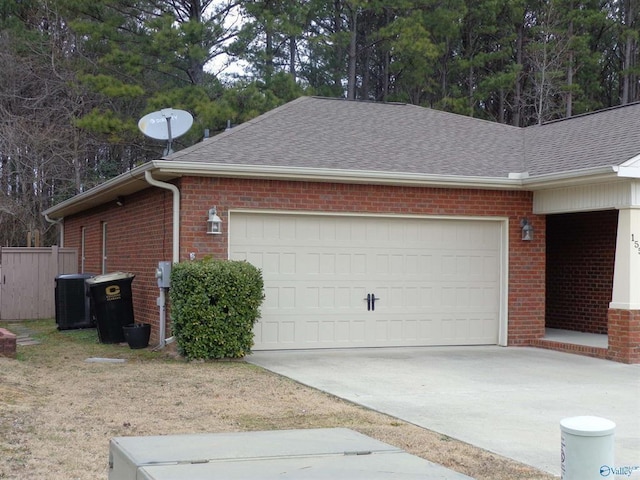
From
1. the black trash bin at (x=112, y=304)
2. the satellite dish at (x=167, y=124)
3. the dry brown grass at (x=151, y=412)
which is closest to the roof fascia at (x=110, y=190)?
the satellite dish at (x=167, y=124)

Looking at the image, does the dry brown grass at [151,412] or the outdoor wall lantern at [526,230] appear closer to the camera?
the dry brown grass at [151,412]

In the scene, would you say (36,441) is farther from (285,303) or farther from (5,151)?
(5,151)

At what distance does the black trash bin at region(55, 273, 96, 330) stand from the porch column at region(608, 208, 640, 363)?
1007cm

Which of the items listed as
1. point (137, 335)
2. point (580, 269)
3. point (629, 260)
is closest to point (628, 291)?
point (629, 260)

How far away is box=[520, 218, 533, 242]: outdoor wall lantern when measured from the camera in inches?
570

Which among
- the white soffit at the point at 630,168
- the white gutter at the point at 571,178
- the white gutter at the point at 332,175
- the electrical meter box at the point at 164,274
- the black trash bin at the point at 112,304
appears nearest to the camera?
the white soffit at the point at 630,168

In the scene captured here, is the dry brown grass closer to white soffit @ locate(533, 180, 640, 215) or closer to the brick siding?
white soffit @ locate(533, 180, 640, 215)

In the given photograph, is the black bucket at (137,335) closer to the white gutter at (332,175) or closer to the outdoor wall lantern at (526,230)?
the white gutter at (332,175)

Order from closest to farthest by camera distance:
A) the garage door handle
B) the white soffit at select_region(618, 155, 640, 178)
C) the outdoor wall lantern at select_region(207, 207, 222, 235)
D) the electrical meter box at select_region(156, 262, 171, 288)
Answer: the white soffit at select_region(618, 155, 640, 178), the outdoor wall lantern at select_region(207, 207, 222, 235), the electrical meter box at select_region(156, 262, 171, 288), the garage door handle

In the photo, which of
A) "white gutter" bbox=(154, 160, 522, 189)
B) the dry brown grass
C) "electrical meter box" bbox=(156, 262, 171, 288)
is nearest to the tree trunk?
"white gutter" bbox=(154, 160, 522, 189)

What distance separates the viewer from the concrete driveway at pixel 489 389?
24.6 feet

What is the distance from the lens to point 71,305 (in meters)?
16.9

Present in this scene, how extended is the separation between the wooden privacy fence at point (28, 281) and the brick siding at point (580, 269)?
11502mm

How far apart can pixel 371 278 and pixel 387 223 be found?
953mm
